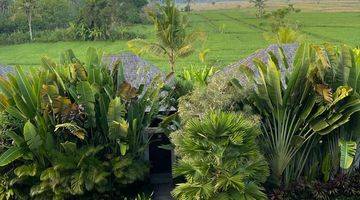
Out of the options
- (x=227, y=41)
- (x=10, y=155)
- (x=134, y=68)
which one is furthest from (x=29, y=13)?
(x=10, y=155)

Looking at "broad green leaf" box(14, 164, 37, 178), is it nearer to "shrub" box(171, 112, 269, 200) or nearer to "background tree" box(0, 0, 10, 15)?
"shrub" box(171, 112, 269, 200)

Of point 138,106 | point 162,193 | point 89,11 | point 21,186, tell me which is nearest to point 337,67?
point 138,106

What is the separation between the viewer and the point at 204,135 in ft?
27.7

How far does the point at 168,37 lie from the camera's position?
1778cm

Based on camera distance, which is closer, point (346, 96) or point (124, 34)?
point (346, 96)

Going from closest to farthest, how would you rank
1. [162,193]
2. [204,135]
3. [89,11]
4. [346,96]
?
1. [204,135]
2. [346,96]
3. [162,193]
4. [89,11]

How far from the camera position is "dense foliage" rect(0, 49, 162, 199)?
33.1 ft

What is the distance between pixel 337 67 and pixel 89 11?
32.5 meters

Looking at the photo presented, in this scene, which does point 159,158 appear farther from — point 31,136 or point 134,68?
point 31,136

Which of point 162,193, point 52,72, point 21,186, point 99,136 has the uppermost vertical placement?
point 52,72

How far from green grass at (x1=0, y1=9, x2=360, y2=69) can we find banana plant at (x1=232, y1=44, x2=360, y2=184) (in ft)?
62.8

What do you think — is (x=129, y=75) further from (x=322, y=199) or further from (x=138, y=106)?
(x=322, y=199)

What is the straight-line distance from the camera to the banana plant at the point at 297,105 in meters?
9.80

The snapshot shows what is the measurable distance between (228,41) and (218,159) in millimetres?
31813
